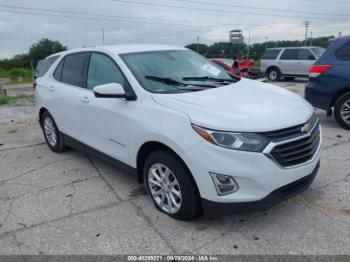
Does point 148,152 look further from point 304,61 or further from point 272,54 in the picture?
point 272,54

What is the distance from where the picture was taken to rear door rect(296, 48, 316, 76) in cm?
1675

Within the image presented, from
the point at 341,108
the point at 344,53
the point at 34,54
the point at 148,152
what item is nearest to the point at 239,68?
the point at 344,53

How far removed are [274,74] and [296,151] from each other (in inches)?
630

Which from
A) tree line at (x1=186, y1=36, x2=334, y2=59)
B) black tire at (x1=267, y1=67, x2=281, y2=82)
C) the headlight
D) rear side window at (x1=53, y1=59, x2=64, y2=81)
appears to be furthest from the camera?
tree line at (x1=186, y1=36, x2=334, y2=59)

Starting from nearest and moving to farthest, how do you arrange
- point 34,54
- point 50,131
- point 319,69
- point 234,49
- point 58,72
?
1. point 58,72
2. point 50,131
3. point 319,69
4. point 234,49
5. point 34,54

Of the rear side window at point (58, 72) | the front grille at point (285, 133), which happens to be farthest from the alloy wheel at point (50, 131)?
the front grille at point (285, 133)

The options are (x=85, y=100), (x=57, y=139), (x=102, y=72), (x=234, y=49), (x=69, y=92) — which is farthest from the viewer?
(x=234, y=49)

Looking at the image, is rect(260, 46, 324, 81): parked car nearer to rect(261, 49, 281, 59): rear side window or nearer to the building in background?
rect(261, 49, 281, 59): rear side window

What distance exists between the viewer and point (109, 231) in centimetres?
352

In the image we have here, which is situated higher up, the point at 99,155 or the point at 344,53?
the point at 344,53

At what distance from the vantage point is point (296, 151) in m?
3.24

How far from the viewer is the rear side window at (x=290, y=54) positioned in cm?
1747

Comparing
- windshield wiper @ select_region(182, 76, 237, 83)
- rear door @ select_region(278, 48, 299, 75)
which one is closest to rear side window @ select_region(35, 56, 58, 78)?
windshield wiper @ select_region(182, 76, 237, 83)

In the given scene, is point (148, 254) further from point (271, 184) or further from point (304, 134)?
point (304, 134)
